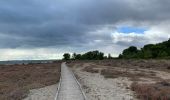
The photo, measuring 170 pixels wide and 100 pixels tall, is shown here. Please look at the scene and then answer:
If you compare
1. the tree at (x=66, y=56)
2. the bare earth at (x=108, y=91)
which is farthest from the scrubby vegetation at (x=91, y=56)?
the bare earth at (x=108, y=91)

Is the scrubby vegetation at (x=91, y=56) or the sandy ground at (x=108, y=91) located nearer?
the sandy ground at (x=108, y=91)

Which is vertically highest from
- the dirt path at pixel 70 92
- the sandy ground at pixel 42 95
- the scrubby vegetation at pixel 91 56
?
the scrubby vegetation at pixel 91 56

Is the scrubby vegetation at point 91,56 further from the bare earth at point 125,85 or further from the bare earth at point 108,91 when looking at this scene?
the bare earth at point 108,91

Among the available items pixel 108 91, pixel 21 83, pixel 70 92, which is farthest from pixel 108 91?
pixel 21 83

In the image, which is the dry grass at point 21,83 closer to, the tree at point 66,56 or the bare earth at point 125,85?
the bare earth at point 125,85

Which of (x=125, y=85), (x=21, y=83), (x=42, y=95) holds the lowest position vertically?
(x=42, y=95)

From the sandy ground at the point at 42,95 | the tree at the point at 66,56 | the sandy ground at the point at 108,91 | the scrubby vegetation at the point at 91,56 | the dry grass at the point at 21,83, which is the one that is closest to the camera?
the sandy ground at the point at 108,91

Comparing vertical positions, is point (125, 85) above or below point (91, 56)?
below

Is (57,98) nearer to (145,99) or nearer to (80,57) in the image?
(145,99)

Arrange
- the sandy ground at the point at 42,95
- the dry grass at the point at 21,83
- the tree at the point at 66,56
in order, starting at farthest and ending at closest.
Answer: the tree at the point at 66,56 → the dry grass at the point at 21,83 → the sandy ground at the point at 42,95

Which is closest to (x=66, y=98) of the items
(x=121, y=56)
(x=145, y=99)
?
(x=145, y=99)

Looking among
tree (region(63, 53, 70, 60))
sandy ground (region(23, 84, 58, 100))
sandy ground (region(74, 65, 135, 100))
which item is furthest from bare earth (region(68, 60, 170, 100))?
tree (region(63, 53, 70, 60))

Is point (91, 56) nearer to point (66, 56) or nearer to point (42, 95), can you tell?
point (66, 56)

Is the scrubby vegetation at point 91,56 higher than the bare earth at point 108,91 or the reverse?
higher
